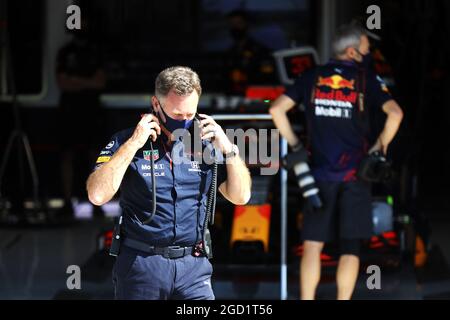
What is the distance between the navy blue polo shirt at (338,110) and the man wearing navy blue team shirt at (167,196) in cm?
197

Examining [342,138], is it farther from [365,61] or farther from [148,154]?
[148,154]

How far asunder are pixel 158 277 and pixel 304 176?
219cm

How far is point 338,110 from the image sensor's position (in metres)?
6.39

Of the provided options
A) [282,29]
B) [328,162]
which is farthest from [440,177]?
[328,162]

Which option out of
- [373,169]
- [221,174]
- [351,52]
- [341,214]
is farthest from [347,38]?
[221,174]

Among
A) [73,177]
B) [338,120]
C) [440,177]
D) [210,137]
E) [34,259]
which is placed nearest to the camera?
[210,137]

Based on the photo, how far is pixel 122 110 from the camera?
11359mm

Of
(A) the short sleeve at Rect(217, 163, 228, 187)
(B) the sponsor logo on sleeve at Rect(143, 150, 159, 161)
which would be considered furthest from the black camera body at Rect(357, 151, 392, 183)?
(B) the sponsor logo on sleeve at Rect(143, 150, 159, 161)

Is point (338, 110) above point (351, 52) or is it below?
below

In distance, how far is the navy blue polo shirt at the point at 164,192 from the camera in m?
4.44

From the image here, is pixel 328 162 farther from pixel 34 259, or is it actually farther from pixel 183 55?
pixel 183 55

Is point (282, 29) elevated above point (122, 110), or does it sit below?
above

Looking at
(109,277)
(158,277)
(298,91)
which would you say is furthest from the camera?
(109,277)

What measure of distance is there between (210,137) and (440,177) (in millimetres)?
8656
